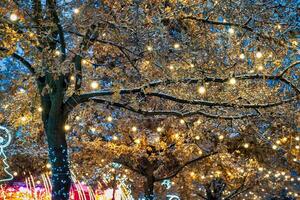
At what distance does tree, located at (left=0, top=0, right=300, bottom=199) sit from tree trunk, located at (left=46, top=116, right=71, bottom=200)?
0.06ft

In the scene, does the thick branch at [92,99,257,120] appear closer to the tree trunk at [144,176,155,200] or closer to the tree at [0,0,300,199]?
the tree at [0,0,300,199]

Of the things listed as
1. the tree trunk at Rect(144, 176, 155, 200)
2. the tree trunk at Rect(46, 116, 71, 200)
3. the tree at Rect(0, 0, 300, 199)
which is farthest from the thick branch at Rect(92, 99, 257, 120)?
the tree trunk at Rect(144, 176, 155, 200)

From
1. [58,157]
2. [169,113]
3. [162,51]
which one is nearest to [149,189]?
[169,113]

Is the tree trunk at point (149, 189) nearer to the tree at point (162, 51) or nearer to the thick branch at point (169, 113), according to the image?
the tree at point (162, 51)

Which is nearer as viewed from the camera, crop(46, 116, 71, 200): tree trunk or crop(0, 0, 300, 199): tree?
crop(0, 0, 300, 199): tree

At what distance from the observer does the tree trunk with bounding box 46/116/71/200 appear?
25.0 ft

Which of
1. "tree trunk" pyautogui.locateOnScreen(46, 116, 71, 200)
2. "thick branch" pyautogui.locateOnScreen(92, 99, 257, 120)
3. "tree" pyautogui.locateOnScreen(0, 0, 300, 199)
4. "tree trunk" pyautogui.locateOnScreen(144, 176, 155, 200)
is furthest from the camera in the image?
"tree trunk" pyautogui.locateOnScreen(144, 176, 155, 200)

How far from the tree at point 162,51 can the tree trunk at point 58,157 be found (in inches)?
0.8

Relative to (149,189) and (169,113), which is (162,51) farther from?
(149,189)

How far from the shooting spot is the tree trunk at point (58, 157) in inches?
300

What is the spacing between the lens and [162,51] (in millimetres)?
7004

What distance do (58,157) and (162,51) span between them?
116 inches

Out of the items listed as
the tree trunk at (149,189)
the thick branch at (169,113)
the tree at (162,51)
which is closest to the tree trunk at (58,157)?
the tree at (162,51)

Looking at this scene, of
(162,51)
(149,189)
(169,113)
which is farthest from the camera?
(149,189)
